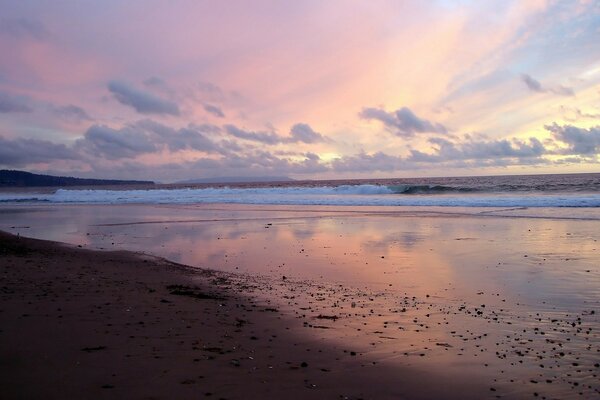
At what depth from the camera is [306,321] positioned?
760 centimetres

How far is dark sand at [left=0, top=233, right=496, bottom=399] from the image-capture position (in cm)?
482

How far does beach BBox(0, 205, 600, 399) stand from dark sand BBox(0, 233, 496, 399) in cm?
2

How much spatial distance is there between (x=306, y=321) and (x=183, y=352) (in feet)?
7.87

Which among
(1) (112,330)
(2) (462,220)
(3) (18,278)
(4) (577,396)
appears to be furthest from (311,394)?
(2) (462,220)

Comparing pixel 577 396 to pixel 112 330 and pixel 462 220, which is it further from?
A: pixel 462 220

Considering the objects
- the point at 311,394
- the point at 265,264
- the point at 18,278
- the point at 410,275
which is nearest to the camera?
the point at 311,394

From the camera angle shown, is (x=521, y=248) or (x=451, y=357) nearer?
(x=451, y=357)

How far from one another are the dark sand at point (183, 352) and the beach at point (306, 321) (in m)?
0.02

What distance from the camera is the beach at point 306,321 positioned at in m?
5.05

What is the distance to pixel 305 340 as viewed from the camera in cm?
663

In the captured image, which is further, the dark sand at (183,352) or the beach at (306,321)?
the beach at (306,321)

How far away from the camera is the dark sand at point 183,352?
15.8ft

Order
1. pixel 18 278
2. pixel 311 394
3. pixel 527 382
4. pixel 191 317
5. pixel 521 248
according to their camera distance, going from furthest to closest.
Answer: pixel 521 248 < pixel 18 278 < pixel 191 317 < pixel 527 382 < pixel 311 394

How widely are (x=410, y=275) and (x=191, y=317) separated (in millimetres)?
5736
